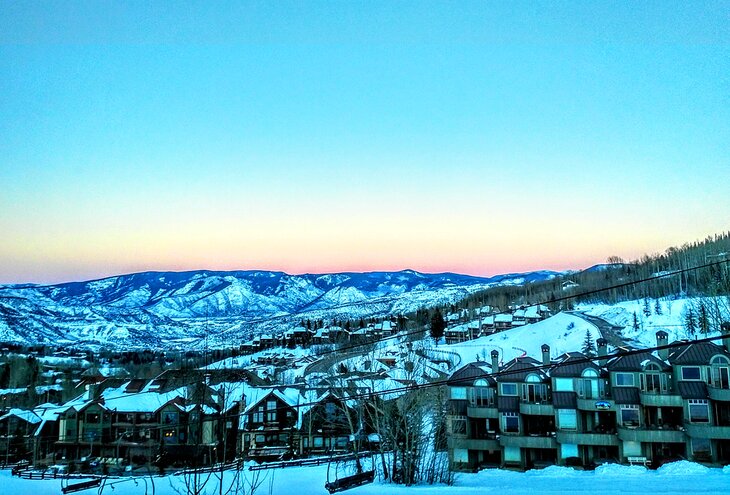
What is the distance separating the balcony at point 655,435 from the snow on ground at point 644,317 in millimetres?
30352

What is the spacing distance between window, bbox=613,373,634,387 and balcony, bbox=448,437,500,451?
5111 millimetres

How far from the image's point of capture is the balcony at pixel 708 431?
60.6 ft

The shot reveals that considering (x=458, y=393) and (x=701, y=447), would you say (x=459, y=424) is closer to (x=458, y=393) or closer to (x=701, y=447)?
(x=458, y=393)

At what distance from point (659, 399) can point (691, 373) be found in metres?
1.50

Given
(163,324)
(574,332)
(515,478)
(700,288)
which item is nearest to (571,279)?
(700,288)

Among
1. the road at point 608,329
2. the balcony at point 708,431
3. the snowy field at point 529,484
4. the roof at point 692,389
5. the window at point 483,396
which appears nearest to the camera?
the snowy field at point 529,484

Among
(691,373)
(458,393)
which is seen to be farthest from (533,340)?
(691,373)

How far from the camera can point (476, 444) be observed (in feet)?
69.9

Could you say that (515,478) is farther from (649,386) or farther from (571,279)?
(571,279)

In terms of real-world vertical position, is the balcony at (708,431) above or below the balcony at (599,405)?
below

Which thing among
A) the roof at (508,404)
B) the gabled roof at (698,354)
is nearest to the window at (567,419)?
the roof at (508,404)

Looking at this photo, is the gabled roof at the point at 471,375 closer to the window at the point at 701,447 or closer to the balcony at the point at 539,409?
the balcony at the point at 539,409

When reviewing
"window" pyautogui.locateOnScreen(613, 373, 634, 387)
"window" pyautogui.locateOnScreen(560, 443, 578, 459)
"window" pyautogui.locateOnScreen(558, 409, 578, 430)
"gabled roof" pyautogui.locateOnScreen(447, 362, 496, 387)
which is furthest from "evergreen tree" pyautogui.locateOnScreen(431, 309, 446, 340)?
"window" pyautogui.locateOnScreen(560, 443, 578, 459)

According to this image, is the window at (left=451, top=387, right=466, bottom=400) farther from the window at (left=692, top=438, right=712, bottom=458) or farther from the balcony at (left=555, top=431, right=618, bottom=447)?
the window at (left=692, top=438, right=712, bottom=458)
